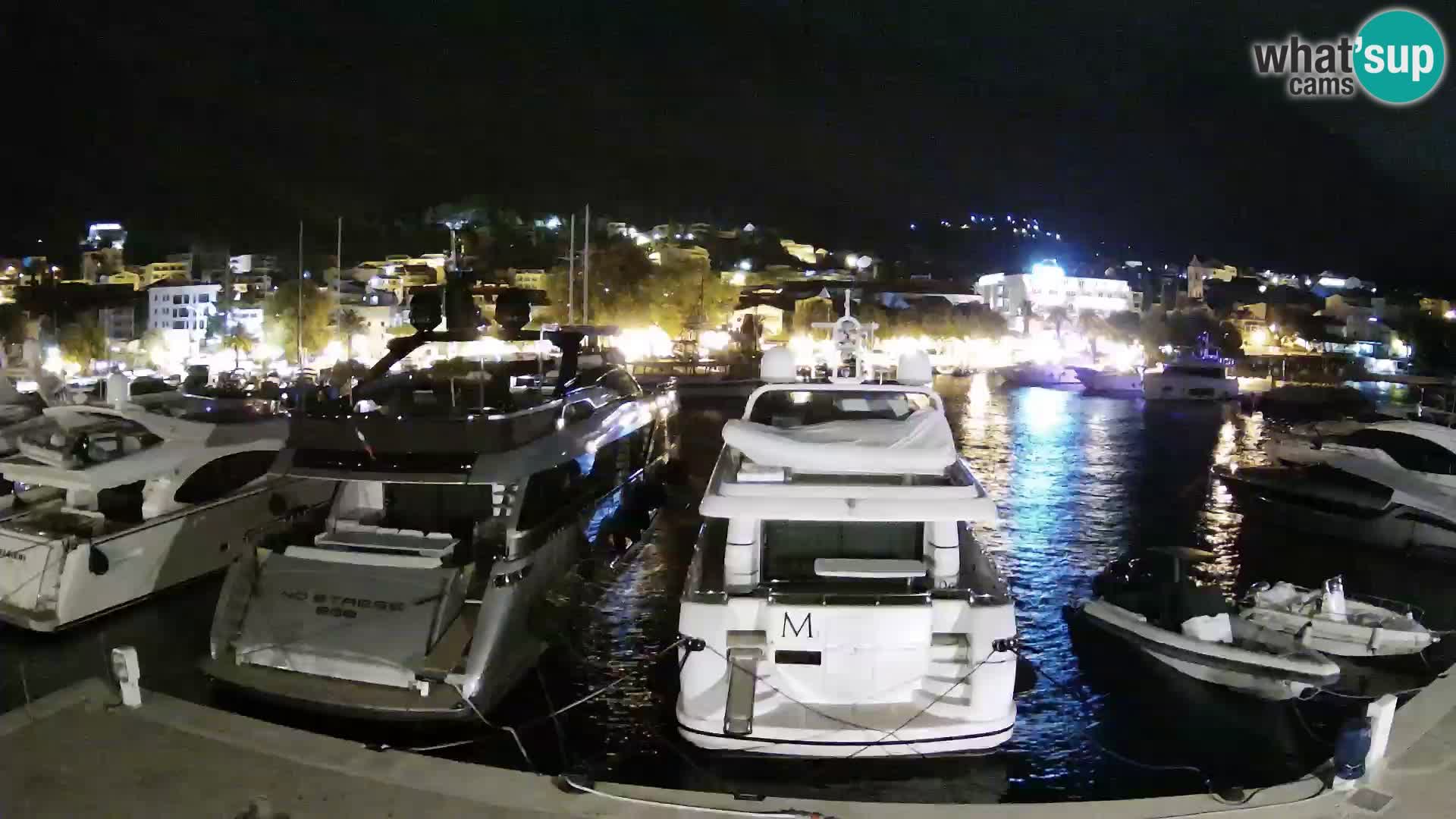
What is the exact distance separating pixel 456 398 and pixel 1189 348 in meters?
87.0

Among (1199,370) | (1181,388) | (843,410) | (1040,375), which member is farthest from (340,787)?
(1040,375)

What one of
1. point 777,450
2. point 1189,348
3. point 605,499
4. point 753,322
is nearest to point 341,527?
point 605,499

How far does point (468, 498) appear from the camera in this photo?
10562mm

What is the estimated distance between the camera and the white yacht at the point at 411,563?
27.8 ft

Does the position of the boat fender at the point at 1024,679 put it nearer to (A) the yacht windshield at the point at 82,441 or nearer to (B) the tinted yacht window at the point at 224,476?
(B) the tinted yacht window at the point at 224,476

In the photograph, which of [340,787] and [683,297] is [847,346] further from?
[683,297]

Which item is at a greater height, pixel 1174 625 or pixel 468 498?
pixel 468 498

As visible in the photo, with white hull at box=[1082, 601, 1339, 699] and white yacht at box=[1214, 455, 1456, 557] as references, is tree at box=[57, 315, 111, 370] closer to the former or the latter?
white yacht at box=[1214, 455, 1456, 557]

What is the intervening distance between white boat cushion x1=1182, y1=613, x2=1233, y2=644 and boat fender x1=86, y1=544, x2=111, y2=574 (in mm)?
12320

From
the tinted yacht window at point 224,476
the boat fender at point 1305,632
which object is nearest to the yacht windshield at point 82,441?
the tinted yacht window at point 224,476

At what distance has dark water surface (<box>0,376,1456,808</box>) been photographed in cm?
830

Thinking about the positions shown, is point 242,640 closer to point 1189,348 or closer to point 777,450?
point 777,450

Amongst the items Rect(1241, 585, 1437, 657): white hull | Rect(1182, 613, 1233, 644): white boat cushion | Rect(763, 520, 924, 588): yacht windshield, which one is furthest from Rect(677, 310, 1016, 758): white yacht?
Rect(1241, 585, 1437, 657): white hull

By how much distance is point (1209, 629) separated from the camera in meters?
10.5
